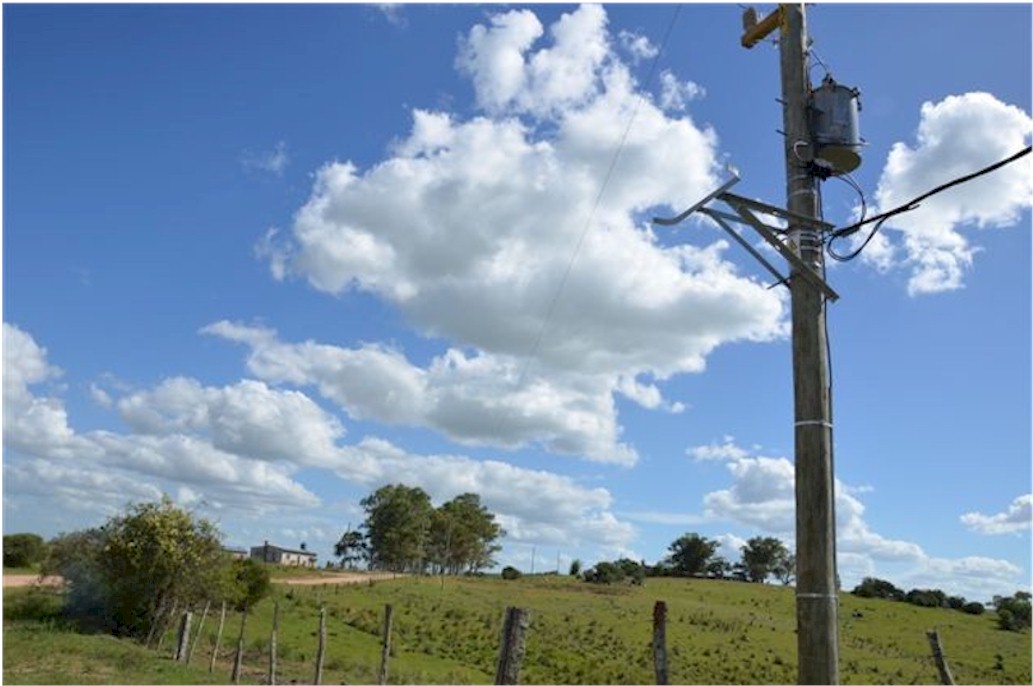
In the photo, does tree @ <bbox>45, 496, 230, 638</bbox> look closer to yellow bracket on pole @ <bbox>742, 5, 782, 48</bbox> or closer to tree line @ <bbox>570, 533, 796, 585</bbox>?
yellow bracket on pole @ <bbox>742, 5, 782, 48</bbox>

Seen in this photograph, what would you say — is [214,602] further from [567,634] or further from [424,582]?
[424,582]

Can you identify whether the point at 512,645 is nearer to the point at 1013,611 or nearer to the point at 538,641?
the point at 538,641

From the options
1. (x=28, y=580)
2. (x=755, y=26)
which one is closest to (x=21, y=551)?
(x=28, y=580)

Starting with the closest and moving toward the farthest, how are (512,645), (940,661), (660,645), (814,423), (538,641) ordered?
1. (814,423)
2. (512,645)
3. (660,645)
4. (940,661)
5. (538,641)

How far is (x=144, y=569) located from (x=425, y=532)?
69293mm

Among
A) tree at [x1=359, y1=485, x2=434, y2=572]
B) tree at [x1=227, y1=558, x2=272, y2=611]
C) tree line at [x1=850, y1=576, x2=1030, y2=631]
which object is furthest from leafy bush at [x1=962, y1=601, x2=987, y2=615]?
tree at [x1=227, y1=558, x2=272, y2=611]

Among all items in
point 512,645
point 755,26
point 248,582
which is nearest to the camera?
point 755,26

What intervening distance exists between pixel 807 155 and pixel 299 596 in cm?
5354

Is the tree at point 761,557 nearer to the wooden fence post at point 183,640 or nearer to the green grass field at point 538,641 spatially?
the green grass field at point 538,641

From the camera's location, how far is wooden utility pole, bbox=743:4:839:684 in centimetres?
607

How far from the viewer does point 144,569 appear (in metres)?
34.0

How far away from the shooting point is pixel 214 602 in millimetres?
36438

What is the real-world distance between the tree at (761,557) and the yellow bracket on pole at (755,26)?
120 m

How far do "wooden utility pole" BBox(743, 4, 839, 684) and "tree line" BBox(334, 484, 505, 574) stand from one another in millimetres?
96253
